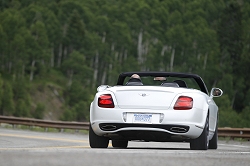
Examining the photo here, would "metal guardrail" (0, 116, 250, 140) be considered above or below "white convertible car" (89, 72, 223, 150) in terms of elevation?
below

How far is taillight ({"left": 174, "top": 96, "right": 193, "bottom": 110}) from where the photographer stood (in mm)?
10734

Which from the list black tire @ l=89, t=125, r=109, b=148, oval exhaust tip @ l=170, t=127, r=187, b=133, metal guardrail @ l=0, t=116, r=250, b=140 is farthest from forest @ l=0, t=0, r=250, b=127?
oval exhaust tip @ l=170, t=127, r=187, b=133

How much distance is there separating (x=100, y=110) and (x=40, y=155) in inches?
128

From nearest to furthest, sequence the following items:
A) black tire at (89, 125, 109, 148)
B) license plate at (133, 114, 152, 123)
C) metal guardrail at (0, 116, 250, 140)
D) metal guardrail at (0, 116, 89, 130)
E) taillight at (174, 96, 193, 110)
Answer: license plate at (133, 114, 152, 123) → taillight at (174, 96, 193, 110) → black tire at (89, 125, 109, 148) → metal guardrail at (0, 116, 250, 140) → metal guardrail at (0, 116, 89, 130)

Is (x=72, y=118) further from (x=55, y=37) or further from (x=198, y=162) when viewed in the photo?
(x=198, y=162)

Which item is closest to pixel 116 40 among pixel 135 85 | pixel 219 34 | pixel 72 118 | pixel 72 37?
pixel 72 37

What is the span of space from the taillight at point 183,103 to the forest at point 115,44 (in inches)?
3442

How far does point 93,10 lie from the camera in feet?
433

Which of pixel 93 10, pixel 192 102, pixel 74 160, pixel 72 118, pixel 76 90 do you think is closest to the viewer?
pixel 74 160

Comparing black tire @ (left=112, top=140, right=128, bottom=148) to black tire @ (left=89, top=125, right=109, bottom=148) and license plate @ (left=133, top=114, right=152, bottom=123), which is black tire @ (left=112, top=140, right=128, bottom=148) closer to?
black tire @ (left=89, top=125, right=109, bottom=148)

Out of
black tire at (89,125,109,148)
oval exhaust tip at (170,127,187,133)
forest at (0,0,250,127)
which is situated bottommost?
forest at (0,0,250,127)

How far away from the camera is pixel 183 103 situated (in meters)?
10.8

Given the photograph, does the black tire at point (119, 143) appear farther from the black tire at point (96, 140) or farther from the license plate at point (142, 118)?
the license plate at point (142, 118)

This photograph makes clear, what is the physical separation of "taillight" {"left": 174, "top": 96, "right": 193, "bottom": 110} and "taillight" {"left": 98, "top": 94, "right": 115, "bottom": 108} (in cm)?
95
